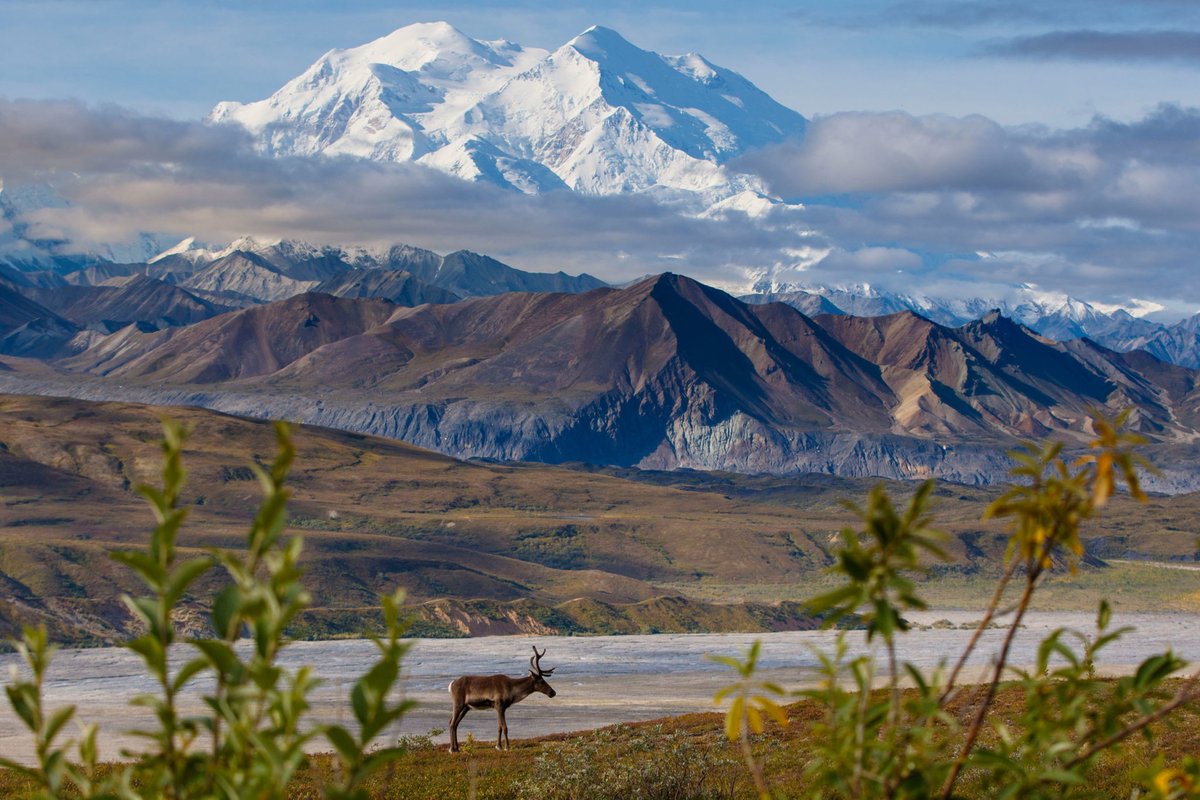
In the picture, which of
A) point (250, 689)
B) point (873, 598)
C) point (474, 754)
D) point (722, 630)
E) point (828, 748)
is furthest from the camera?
point (722, 630)

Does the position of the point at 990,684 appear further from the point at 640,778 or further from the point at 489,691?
the point at 489,691

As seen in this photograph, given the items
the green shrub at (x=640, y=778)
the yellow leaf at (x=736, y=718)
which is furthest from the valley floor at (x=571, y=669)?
the yellow leaf at (x=736, y=718)

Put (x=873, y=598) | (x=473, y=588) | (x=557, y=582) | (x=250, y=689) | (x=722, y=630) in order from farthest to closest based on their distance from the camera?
(x=557, y=582), (x=473, y=588), (x=722, y=630), (x=873, y=598), (x=250, y=689)

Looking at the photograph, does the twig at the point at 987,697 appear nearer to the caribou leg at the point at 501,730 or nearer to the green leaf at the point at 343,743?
the green leaf at the point at 343,743

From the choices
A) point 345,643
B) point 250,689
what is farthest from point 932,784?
point 345,643

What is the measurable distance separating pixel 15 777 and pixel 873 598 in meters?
44.0

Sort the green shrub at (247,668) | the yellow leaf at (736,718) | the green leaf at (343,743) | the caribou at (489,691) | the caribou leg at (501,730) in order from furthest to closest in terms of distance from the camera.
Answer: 1. the caribou leg at (501,730)
2. the caribou at (489,691)
3. the yellow leaf at (736,718)
4. the green shrub at (247,668)
5. the green leaf at (343,743)

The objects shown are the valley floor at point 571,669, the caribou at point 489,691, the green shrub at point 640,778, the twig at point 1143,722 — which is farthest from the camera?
the valley floor at point 571,669

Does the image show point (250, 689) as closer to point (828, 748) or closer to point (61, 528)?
point (828, 748)

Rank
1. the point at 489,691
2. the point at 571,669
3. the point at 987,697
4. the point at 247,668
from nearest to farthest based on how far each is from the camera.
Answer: the point at 247,668 < the point at 987,697 < the point at 489,691 < the point at 571,669

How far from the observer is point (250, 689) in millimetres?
5418

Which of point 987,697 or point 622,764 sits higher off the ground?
point 987,697

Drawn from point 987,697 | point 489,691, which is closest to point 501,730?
point 489,691

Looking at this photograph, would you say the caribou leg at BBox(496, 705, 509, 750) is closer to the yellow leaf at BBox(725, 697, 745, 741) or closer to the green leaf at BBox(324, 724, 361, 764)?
the yellow leaf at BBox(725, 697, 745, 741)
